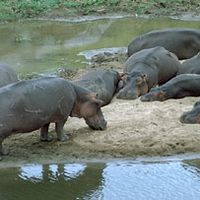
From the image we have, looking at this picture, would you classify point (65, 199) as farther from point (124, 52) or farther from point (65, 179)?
point (124, 52)

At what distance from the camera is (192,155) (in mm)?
7695

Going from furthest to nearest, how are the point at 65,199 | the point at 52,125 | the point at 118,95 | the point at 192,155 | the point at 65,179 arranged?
the point at 118,95 < the point at 52,125 < the point at 192,155 < the point at 65,179 < the point at 65,199

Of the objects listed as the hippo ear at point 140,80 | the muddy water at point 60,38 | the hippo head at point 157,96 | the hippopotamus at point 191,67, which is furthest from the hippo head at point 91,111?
the muddy water at point 60,38

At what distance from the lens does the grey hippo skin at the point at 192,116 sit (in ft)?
27.6

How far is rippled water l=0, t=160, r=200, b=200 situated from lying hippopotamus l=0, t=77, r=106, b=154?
495mm

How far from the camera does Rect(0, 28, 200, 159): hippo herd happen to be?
7590mm

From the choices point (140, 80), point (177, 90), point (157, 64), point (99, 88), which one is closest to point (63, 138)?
point (99, 88)

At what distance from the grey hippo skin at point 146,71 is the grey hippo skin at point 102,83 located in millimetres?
161

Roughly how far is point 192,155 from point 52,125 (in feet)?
6.56

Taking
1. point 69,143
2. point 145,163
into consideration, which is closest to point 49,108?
point 69,143

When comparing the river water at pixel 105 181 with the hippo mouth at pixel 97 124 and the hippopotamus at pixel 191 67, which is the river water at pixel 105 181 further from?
the hippopotamus at pixel 191 67

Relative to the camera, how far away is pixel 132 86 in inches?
400

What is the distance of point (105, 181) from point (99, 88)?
9.86 ft

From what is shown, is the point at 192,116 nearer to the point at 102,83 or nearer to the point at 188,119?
the point at 188,119
